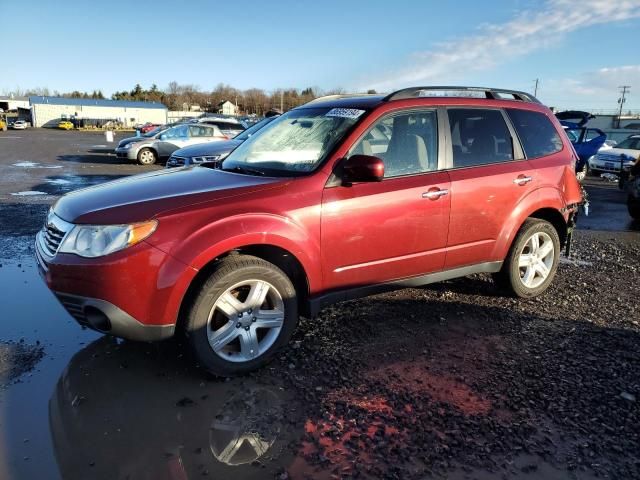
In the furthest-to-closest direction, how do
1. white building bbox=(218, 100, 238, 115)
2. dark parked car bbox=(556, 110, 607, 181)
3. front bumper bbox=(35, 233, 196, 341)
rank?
white building bbox=(218, 100, 238, 115)
dark parked car bbox=(556, 110, 607, 181)
front bumper bbox=(35, 233, 196, 341)

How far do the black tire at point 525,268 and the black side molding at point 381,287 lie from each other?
0.14 metres

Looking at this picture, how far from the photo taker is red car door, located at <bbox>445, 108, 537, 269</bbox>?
13.9 ft

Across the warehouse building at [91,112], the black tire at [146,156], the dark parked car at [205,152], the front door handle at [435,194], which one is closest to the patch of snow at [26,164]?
the black tire at [146,156]

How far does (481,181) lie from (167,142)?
1656cm

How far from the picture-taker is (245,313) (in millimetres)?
3406

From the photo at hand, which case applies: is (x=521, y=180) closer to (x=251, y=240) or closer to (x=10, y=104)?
(x=251, y=240)

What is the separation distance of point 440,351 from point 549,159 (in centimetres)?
236

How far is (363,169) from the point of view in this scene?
351cm

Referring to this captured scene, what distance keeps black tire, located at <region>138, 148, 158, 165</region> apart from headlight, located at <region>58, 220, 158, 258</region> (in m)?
16.7

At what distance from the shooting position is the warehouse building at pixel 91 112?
79.2m

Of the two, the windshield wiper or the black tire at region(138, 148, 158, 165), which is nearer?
the windshield wiper

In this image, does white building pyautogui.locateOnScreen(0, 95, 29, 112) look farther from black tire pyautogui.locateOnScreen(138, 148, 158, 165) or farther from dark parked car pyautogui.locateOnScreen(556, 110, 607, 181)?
dark parked car pyautogui.locateOnScreen(556, 110, 607, 181)

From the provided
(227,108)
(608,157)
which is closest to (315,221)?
(608,157)

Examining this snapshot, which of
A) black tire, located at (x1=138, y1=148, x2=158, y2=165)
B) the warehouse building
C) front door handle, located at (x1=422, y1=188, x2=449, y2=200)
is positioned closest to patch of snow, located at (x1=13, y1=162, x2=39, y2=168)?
black tire, located at (x1=138, y1=148, x2=158, y2=165)
